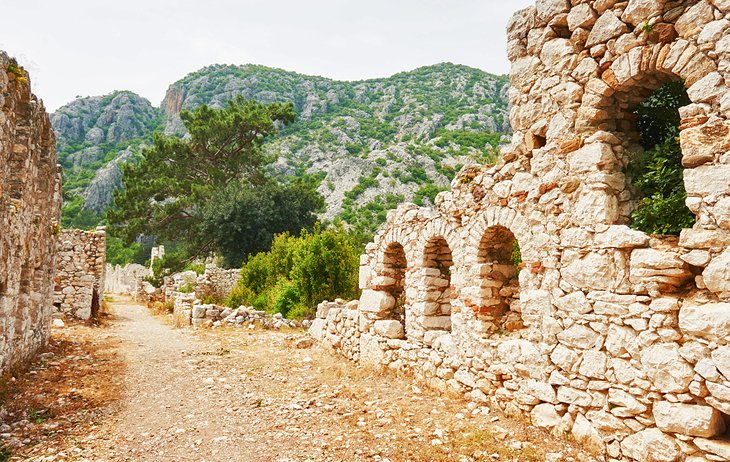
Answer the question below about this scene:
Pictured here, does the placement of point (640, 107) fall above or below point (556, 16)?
below

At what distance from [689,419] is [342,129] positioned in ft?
178

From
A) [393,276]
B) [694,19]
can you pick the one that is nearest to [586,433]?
[694,19]

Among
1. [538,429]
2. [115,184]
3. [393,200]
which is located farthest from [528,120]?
[115,184]

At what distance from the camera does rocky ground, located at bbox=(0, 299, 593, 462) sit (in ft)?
15.2

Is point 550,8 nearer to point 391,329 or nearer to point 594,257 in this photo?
point 594,257

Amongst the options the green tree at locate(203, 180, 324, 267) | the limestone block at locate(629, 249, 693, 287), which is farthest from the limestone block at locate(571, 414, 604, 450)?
the green tree at locate(203, 180, 324, 267)

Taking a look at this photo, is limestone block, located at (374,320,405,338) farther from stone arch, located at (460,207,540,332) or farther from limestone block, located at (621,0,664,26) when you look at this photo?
limestone block, located at (621,0,664,26)

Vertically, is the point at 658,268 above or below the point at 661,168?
below

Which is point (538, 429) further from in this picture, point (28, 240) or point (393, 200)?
point (393, 200)

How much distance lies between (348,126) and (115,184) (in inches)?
1177

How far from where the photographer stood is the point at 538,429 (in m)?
4.81

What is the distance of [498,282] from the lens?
6.11 metres

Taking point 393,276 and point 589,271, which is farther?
point 393,276

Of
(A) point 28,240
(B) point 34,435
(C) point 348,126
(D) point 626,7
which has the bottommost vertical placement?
(B) point 34,435
